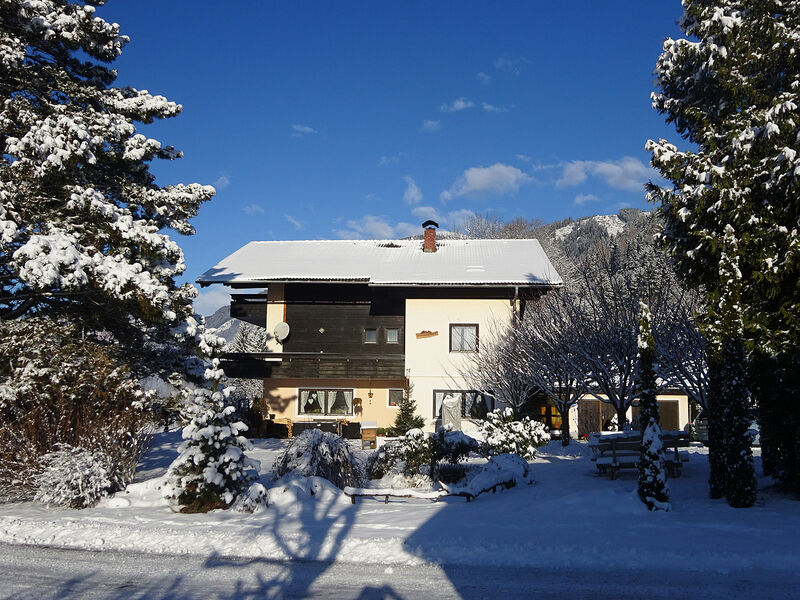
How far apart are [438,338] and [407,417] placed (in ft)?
13.6

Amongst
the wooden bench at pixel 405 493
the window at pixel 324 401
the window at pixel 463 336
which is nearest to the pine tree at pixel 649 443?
the wooden bench at pixel 405 493

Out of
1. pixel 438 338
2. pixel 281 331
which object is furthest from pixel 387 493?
pixel 281 331

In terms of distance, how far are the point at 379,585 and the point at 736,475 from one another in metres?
6.07

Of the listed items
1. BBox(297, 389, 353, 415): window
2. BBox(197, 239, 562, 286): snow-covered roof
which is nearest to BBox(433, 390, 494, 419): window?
BBox(297, 389, 353, 415): window

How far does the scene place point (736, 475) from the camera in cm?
899

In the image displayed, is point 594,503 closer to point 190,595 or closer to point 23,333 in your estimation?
point 190,595

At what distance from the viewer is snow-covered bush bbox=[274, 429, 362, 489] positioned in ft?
37.8

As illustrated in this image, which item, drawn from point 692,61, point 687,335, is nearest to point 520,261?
point 687,335

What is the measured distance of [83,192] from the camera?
11.2 metres

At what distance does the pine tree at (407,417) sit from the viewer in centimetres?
2095

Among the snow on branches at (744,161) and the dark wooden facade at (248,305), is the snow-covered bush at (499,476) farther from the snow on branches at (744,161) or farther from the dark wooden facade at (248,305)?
the dark wooden facade at (248,305)

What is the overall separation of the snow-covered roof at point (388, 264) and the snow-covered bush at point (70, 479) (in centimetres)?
1442

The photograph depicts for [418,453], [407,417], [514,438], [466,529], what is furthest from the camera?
[407,417]

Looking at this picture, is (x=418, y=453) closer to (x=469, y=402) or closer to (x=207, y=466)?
(x=207, y=466)
